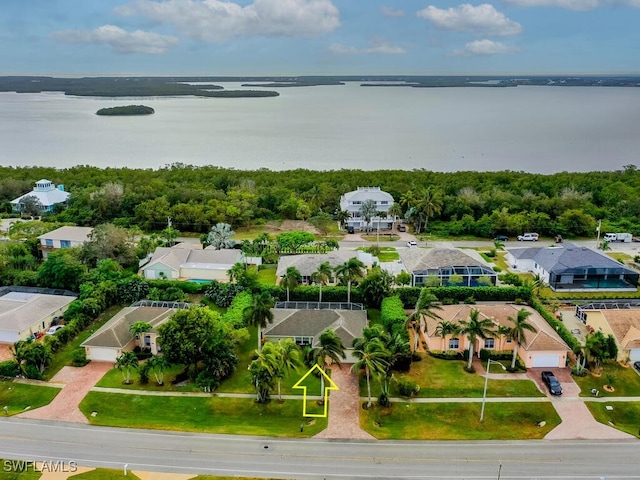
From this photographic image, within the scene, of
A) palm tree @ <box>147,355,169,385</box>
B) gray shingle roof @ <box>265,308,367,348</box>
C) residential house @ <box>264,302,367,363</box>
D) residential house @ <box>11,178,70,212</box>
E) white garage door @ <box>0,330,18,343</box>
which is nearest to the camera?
palm tree @ <box>147,355,169,385</box>

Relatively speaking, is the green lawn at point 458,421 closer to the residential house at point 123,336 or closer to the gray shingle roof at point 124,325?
the residential house at point 123,336

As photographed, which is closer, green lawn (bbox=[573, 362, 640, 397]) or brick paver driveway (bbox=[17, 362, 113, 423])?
brick paver driveway (bbox=[17, 362, 113, 423])

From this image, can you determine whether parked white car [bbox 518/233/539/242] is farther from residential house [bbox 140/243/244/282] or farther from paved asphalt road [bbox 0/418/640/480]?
paved asphalt road [bbox 0/418/640/480]

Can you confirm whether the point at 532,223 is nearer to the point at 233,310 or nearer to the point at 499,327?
the point at 499,327

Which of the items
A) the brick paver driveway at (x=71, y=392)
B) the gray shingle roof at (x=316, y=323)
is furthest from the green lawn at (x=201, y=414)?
the gray shingle roof at (x=316, y=323)

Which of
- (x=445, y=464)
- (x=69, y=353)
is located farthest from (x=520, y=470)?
(x=69, y=353)

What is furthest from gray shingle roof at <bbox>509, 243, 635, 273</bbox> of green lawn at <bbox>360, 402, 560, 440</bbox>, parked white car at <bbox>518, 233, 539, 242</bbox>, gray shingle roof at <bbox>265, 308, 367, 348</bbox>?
green lawn at <bbox>360, 402, 560, 440</bbox>
